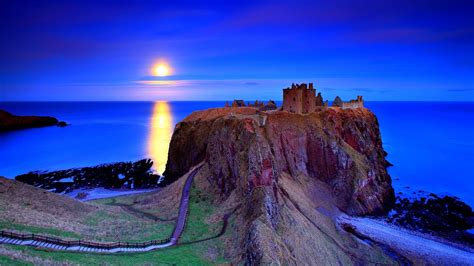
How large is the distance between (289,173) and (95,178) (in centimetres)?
4452

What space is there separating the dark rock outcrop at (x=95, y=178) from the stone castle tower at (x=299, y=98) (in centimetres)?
3325

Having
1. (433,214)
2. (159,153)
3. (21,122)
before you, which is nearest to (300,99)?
(433,214)

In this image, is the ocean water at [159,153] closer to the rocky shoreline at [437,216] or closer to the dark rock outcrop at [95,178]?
the dark rock outcrop at [95,178]

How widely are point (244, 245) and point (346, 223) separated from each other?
24793 mm

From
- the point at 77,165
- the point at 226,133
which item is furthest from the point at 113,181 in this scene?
the point at 226,133

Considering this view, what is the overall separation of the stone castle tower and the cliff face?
1.90 meters

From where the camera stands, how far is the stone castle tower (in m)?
67.2

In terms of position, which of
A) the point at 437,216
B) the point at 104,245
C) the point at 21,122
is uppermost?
the point at 104,245

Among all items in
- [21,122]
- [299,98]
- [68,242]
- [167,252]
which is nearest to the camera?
[68,242]

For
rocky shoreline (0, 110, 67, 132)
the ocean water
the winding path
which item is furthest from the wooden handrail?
rocky shoreline (0, 110, 67, 132)

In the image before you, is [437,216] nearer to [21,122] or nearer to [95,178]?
[95,178]

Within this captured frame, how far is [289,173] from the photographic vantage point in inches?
2365

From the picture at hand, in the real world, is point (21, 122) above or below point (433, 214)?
above

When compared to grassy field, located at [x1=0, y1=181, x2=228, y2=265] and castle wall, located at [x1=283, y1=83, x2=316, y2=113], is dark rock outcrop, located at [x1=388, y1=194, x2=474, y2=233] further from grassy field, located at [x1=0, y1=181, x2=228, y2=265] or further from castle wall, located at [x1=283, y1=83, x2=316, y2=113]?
grassy field, located at [x1=0, y1=181, x2=228, y2=265]
